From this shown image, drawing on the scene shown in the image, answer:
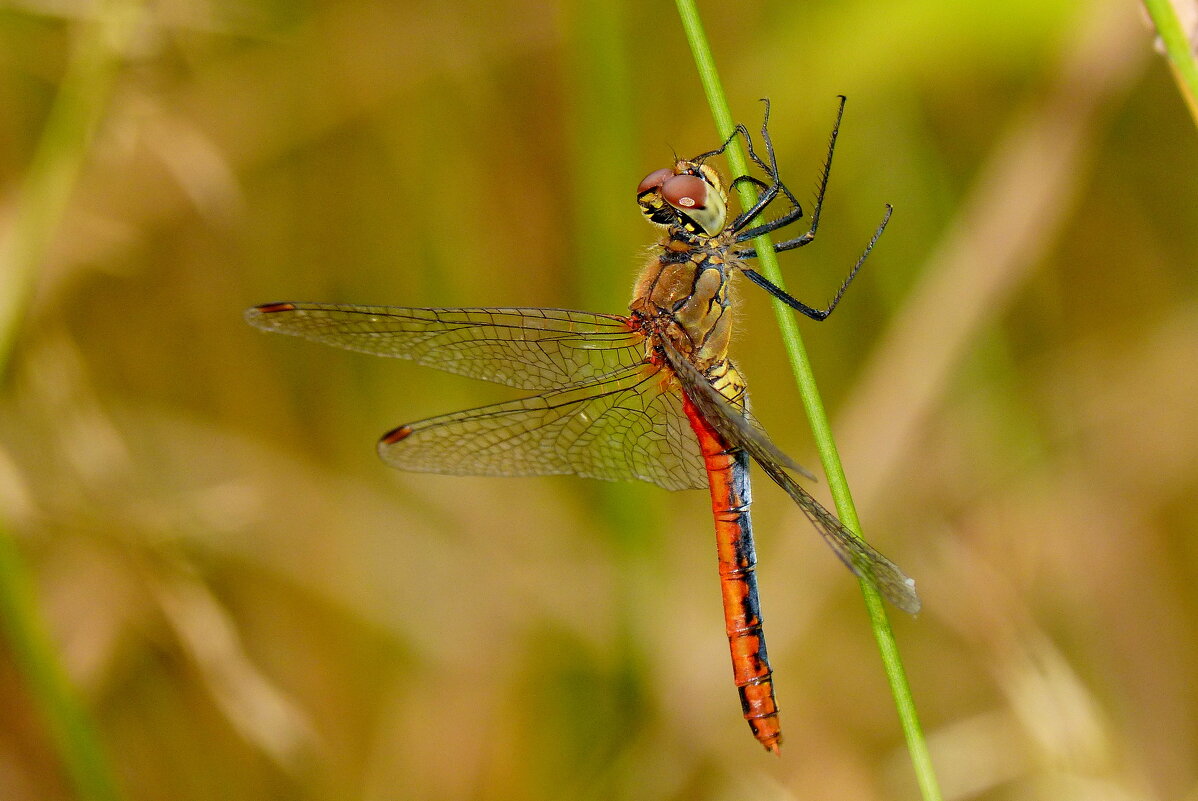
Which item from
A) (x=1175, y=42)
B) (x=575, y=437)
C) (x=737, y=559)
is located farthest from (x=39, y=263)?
(x=1175, y=42)

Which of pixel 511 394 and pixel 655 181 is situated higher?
pixel 511 394

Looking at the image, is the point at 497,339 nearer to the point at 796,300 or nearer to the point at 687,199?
the point at 687,199

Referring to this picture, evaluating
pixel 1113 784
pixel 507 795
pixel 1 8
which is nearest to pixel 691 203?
pixel 1113 784

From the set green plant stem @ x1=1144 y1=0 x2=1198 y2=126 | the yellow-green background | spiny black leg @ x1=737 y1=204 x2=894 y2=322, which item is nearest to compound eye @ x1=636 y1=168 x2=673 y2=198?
Result: spiny black leg @ x1=737 y1=204 x2=894 y2=322

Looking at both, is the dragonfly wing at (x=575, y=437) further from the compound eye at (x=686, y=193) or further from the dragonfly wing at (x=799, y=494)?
the compound eye at (x=686, y=193)

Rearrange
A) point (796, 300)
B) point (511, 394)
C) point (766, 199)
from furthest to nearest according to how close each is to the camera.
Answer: point (511, 394), point (766, 199), point (796, 300)

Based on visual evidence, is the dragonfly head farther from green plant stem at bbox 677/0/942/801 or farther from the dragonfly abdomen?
green plant stem at bbox 677/0/942/801
